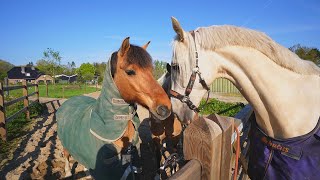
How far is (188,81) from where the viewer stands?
213 cm

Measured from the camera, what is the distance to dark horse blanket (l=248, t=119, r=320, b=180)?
5.80ft

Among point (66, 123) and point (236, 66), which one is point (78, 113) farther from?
point (236, 66)

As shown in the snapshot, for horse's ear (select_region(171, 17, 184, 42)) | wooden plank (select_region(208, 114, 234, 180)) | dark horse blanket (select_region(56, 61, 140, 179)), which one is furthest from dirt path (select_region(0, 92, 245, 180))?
wooden plank (select_region(208, 114, 234, 180))

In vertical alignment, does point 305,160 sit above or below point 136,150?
above

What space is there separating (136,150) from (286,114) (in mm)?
1676

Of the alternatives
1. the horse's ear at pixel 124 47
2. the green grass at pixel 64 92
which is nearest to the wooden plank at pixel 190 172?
the horse's ear at pixel 124 47

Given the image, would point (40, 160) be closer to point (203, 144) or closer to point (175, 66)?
point (175, 66)

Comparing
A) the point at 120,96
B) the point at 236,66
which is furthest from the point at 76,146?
the point at 236,66

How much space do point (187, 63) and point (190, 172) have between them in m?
1.28

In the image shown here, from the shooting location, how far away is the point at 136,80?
97.0 inches

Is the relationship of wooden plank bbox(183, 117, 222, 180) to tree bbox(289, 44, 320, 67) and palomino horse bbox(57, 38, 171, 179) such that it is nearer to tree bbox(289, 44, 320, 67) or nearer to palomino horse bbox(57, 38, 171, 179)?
palomino horse bbox(57, 38, 171, 179)

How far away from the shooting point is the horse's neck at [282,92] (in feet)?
5.92

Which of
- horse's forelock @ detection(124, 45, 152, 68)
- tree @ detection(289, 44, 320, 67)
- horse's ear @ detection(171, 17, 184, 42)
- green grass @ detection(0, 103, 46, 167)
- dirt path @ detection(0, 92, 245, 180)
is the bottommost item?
dirt path @ detection(0, 92, 245, 180)

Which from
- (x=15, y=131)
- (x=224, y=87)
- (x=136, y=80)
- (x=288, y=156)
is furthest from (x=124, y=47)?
(x=224, y=87)
